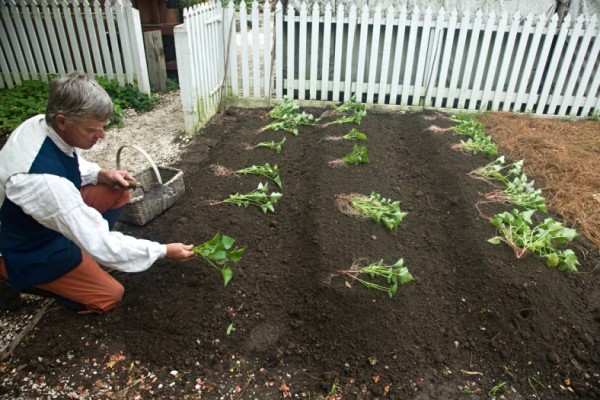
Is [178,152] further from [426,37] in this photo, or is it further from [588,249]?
[588,249]

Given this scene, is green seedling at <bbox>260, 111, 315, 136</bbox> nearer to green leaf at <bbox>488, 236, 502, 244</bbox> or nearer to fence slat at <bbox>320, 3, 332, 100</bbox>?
fence slat at <bbox>320, 3, 332, 100</bbox>

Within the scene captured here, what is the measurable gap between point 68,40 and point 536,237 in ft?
24.5

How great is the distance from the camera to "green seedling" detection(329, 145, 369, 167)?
4.11 meters

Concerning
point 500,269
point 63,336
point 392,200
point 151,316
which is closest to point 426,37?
point 392,200

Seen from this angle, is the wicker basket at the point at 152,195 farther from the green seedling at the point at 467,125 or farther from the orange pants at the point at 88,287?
the green seedling at the point at 467,125

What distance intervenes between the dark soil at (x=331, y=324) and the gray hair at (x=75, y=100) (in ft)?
3.92

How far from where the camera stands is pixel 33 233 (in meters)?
2.24

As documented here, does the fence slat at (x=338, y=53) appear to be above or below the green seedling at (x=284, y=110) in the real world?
above

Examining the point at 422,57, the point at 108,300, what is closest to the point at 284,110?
the point at 422,57

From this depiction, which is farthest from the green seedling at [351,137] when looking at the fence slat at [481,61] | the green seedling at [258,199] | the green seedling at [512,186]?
the fence slat at [481,61]

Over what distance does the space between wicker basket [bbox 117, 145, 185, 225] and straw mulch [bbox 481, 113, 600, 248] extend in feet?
11.4

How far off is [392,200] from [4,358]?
3013mm

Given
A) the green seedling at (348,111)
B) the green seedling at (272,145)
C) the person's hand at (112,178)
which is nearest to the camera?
the person's hand at (112,178)

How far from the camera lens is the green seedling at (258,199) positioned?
3502mm
